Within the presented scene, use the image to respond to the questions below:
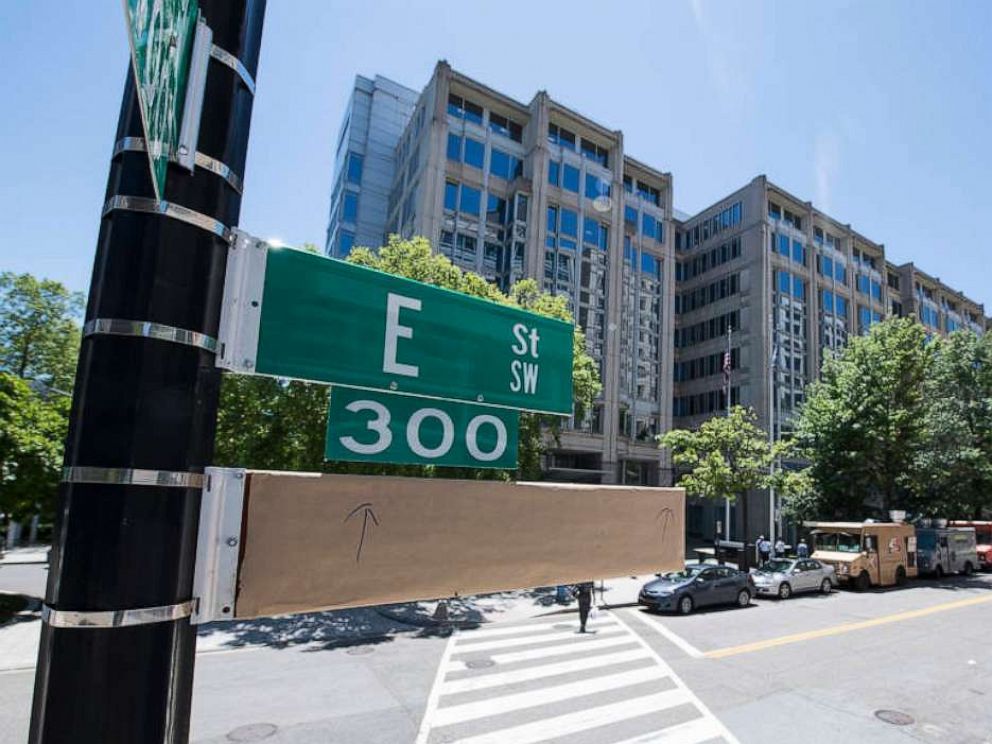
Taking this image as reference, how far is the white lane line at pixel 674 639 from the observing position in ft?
44.2

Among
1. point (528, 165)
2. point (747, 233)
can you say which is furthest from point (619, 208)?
point (747, 233)

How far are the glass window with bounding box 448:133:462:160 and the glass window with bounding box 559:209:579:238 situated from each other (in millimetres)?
8244

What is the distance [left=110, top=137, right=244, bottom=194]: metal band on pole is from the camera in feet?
5.71

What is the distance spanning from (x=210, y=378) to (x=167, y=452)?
0.26m

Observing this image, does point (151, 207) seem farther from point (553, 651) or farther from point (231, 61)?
point (553, 651)

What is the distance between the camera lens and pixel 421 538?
2117 mm

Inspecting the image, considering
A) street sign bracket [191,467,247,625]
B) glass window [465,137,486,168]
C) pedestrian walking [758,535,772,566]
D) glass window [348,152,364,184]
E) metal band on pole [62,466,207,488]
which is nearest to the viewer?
metal band on pole [62,466,207,488]

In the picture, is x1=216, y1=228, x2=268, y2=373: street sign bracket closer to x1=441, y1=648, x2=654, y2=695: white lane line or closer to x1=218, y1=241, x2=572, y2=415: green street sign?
x1=218, y1=241, x2=572, y2=415: green street sign

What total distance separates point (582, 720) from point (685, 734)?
1.54 meters

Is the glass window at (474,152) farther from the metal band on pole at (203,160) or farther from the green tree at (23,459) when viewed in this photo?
the metal band on pole at (203,160)

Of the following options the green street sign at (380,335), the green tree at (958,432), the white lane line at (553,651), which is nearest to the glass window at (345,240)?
the green tree at (958,432)

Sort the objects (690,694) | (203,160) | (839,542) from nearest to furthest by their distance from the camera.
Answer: (203,160), (690,694), (839,542)

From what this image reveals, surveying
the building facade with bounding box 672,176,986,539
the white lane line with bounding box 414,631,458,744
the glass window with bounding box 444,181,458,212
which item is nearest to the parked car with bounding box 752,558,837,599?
the white lane line with bounding box 414,631,458,744

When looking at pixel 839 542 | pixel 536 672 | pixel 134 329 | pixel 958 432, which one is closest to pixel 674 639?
pixel 536 672
